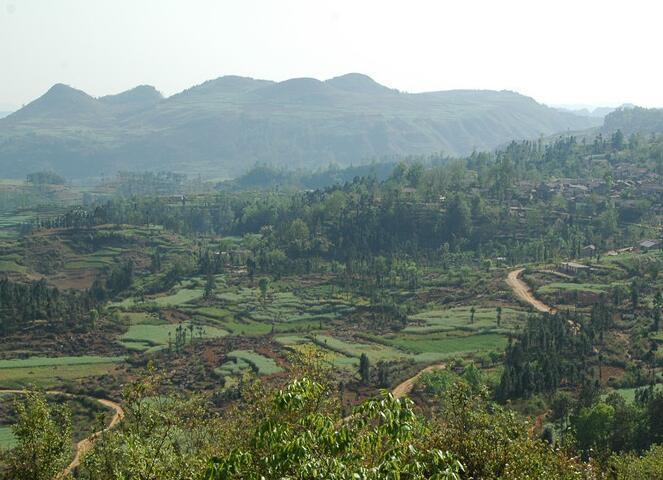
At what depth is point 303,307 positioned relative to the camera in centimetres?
12081

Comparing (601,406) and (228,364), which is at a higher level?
(601,406)

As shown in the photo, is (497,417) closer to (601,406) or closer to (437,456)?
(437,456)

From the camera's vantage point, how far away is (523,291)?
376ft

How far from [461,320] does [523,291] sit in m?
16.1

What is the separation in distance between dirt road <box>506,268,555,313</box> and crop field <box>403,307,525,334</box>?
3.87 metres

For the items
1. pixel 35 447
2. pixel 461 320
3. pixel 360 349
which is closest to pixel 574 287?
pixel 461 320

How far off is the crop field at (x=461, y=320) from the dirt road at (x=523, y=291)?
387 cm

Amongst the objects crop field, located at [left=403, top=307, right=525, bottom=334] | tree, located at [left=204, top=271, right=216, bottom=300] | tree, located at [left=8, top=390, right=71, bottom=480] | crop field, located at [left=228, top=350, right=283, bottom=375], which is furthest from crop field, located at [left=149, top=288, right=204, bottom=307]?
tree, located at [left=8, top=390, right=71, bottom=480]

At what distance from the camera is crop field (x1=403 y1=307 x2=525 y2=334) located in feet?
331

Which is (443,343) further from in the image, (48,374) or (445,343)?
(48,374)

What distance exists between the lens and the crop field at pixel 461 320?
101m

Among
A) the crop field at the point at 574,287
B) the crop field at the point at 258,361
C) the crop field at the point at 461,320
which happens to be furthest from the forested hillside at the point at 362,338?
the crop field at the point at 258,361

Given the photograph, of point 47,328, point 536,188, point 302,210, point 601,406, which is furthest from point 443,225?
point 601,406

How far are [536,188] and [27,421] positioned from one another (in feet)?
560
